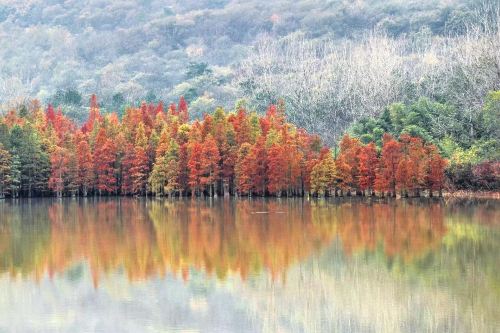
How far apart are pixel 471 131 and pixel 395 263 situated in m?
50.8

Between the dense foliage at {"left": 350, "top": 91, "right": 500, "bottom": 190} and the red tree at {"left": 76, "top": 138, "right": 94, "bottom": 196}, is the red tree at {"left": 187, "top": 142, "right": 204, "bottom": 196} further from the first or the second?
the dense foliage at {"left": 350, "top": 91, "right": 500, "bottom": 190}

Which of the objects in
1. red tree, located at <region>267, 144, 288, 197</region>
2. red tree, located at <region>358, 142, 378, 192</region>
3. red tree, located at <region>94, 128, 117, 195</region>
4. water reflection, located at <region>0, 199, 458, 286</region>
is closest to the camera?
water reflection, located at <region>0, 199, 458, 286</region>

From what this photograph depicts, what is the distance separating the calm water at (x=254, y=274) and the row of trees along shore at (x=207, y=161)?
22.1m

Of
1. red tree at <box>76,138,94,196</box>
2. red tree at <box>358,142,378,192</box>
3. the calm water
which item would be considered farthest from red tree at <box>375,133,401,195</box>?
red tree at <box>76,138,94,196</box>

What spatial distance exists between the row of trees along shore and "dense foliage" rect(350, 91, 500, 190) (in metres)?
2.38

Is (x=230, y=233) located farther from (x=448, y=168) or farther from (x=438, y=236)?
(x=448, y=168)

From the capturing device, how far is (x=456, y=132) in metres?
80.1

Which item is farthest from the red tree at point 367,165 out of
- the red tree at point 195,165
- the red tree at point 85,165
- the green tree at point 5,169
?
the green tree at point 5,169

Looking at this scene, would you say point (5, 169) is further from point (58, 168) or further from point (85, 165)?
point (85, 165)

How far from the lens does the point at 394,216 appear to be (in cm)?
4981

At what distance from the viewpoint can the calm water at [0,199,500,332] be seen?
74.0 feet

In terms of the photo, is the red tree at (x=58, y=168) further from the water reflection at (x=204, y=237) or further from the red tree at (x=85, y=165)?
the water reflection at (x=204, y=237)

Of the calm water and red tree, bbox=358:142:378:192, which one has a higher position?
red tree, bbox=358:142:378:192

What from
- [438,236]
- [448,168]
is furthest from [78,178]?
[438,236]
